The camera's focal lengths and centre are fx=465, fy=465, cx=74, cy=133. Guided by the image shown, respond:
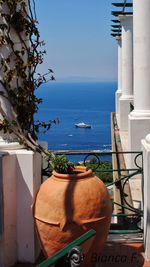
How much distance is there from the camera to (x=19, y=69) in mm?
4535

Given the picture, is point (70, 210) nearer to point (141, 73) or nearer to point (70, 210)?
point (70, 210)

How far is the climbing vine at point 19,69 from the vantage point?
4484mm

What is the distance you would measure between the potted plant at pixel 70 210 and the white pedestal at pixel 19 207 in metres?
0.34

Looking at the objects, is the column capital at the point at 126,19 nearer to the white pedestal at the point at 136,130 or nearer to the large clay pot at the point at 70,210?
the white pedestal at the point at 136,130

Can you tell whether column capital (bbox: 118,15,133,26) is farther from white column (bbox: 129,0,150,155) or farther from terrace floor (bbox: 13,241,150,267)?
terrace floor (bbox: 13,241,150,267)

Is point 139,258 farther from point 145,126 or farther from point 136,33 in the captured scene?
point 136,33

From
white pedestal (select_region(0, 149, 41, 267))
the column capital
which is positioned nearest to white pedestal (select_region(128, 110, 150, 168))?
white pedestal (select_region(0, 149, 41, 267))

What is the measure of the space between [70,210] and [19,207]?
2.43 ft

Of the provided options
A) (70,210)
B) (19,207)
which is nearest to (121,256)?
(70,210)

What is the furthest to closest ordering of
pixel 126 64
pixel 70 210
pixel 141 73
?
pixel 126 64, pixel 141 73, pixel 70 210

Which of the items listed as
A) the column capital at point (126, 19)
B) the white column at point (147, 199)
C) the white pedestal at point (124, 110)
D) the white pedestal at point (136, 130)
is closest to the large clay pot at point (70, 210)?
the white column at point (147, 199)

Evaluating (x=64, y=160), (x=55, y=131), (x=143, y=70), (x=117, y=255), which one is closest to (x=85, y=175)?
(x=64, y=160)

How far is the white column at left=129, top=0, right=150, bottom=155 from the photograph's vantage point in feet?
25.6

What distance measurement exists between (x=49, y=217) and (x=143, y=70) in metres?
4.48
